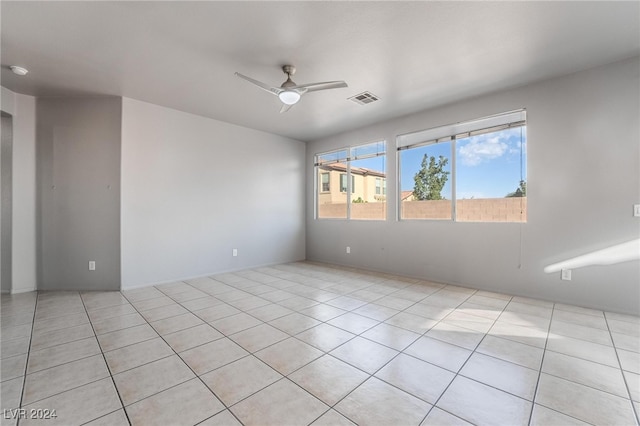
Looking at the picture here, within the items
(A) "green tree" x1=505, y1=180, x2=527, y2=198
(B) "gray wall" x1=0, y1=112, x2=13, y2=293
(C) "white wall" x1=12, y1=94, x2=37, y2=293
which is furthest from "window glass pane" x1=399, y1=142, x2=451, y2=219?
(B) "gray wall" x1=0, y1=112, x2=13, y2=293

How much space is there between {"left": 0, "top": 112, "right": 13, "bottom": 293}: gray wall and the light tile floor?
777 mm

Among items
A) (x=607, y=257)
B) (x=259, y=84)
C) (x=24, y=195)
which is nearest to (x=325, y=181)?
(x=259, y=84)

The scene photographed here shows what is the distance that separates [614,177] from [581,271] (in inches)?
44.4

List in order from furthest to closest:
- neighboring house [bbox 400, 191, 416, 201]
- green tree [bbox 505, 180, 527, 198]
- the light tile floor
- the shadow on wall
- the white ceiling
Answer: neighboring house [bbox 400, 191, 416, 201]
green tree [bbox 505, 180, 527, 198]
the shadow on wall
the white ceiling
the light tile floor

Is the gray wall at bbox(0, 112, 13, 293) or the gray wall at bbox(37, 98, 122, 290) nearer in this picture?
the gray wall at bbox(0, 112, 13, 293)

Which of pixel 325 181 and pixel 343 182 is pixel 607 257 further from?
pixel 325 181

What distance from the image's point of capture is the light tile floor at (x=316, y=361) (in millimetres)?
1535

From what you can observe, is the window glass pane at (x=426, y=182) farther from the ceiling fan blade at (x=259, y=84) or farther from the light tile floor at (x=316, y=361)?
the ceiling fan blade at (x=259, y=84)

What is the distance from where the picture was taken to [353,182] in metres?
5.66

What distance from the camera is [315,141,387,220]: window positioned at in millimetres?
5145

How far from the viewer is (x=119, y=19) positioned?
2.28m

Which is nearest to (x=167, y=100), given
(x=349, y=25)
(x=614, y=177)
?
(x=349, y=25)

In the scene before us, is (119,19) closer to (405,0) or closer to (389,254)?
(405,0)

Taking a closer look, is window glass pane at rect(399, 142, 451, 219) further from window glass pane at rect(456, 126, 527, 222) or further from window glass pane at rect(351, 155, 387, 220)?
window glass pane at rect(351, 155, 387, 220)
